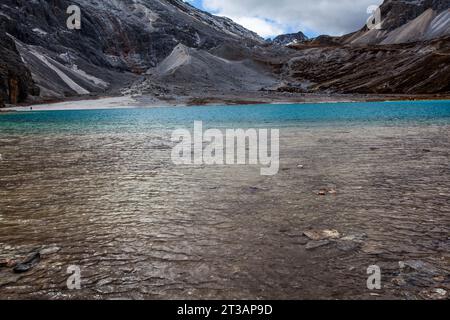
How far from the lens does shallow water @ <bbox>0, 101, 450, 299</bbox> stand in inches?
190

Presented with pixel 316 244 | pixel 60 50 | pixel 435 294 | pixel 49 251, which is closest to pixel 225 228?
pixel 316 244

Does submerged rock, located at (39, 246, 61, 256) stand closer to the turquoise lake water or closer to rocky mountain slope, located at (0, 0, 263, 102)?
the turquoise lake water

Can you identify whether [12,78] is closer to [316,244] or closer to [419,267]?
[316,244]

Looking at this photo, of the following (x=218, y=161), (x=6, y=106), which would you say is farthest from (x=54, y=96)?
(x=218, y=161)

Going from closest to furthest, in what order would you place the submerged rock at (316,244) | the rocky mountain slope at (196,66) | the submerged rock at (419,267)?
1. the submerged rock at (419,267)
2. the submerged rock at (316,244)
3. the rocky mountain slope at (196,66)

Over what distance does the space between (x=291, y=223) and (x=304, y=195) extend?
2.11m

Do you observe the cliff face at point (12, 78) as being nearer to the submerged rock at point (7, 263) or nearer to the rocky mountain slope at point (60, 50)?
the rocky mountain slope at point (60, 50)

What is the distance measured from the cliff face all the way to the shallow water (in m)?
86.0

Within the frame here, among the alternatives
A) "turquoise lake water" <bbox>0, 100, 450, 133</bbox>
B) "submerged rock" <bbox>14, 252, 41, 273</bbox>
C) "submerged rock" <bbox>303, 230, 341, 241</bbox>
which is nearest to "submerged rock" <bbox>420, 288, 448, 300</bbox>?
"submerged rock" <bbox>303, 230, 341, 241</bbox>

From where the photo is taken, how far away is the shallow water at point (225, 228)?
4.83m

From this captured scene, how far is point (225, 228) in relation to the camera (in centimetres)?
686

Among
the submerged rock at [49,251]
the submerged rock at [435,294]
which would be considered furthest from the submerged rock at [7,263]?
the submerged rock at [435,294]

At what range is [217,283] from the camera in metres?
4.84

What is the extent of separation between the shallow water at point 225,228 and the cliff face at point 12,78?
3385 inches
